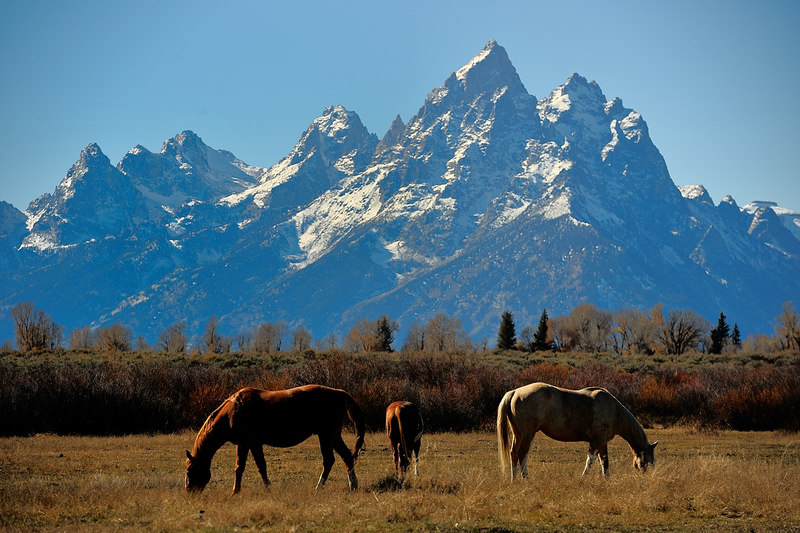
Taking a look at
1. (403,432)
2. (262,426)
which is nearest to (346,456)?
(262,426)

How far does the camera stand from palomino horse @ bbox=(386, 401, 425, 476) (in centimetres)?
1794

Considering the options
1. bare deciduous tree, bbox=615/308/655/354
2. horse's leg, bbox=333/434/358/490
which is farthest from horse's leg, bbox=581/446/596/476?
bare deciduous tree, bbox=615/308/655/354

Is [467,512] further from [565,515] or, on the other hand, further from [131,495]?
[131,495]

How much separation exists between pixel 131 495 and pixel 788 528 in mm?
13115

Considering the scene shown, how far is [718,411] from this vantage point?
37281 mm

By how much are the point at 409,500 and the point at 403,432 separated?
13.2 feet

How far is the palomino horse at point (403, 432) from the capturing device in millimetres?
17938

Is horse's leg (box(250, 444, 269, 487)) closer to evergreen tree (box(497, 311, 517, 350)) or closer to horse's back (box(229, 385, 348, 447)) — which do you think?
horse's back (box(229, 385, 348, 447))

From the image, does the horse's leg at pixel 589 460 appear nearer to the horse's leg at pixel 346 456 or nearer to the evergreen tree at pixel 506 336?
the horse's leg at pixel 346 456

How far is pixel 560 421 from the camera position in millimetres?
17000

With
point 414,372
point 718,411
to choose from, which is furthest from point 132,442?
point 718,411

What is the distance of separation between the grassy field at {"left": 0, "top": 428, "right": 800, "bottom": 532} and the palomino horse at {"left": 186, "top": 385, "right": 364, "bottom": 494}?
65 cm

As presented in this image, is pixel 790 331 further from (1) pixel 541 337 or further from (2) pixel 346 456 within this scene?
(2) pixel 346 456

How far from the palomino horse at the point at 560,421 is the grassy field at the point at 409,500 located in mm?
802
